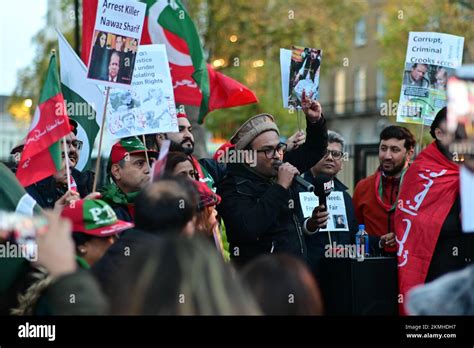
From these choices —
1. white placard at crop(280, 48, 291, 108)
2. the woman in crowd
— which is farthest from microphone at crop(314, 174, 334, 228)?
the woman in crowd

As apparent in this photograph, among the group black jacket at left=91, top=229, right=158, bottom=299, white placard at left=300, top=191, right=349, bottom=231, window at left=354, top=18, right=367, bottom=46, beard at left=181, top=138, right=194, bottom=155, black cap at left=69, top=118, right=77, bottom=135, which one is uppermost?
window at left=354, top=18, right=367, bottom=46

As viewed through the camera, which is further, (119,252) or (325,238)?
(325,238)

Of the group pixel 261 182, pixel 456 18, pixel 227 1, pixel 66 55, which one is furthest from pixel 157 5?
pixel 456 18

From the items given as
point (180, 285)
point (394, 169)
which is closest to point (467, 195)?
point (180, 285)

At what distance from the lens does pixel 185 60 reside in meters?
9.80

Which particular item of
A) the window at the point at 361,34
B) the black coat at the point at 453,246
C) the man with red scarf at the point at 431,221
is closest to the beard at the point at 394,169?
the man with red scarf at the point at 431,221

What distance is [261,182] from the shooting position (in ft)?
24.4

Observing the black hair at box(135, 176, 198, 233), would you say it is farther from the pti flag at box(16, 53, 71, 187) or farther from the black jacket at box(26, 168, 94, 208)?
the black jacket at box(26, 168, 94, 208)

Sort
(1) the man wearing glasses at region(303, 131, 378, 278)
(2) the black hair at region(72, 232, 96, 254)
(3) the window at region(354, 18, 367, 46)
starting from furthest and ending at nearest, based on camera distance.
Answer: (3) the window at region(354, 18, 367, 46) → (1) the man wearing glasses at region(303, 131, 378, 278) → (2) the black hair at region(72, 232, 96, 254)

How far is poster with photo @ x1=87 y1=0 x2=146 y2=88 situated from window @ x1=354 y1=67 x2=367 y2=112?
51.3 metres

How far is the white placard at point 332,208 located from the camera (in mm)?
8352

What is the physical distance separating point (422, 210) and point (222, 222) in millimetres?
1431

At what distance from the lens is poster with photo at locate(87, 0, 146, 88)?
7.31 m

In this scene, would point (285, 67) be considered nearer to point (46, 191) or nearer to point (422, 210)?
point (422, 210)
